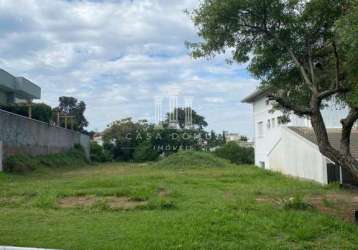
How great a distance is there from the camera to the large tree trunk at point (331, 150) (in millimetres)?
8867

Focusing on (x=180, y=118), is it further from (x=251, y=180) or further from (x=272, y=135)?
(x=251, y=180)

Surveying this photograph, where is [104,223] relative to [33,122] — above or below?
below

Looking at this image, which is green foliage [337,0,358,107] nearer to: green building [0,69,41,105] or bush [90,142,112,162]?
green building [0,69,41,105]

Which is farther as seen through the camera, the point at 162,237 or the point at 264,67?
the point at 264,67

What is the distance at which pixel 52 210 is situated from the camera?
10586mm

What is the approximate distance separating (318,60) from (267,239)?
5.35 meters

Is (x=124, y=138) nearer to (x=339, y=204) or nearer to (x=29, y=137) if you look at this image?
(x=29, y=137)

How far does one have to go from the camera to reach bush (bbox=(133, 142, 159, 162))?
51.6m

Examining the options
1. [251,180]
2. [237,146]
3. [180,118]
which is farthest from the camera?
[180,118]

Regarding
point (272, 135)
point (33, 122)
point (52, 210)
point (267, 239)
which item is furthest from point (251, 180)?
point (33, 122)

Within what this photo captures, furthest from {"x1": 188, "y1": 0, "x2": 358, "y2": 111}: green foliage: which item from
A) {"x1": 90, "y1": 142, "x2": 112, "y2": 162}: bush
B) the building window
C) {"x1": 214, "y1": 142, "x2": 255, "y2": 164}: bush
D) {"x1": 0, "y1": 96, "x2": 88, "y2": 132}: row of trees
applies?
{"x1": 90, "y1": 142, "x2": 112, "y2": 162}: bush

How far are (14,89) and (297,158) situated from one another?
28.2 m

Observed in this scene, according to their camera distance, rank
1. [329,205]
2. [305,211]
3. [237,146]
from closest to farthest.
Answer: [305,211] → [329,205] → [237,146]

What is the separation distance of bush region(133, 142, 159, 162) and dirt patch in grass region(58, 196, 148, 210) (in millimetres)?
38297
